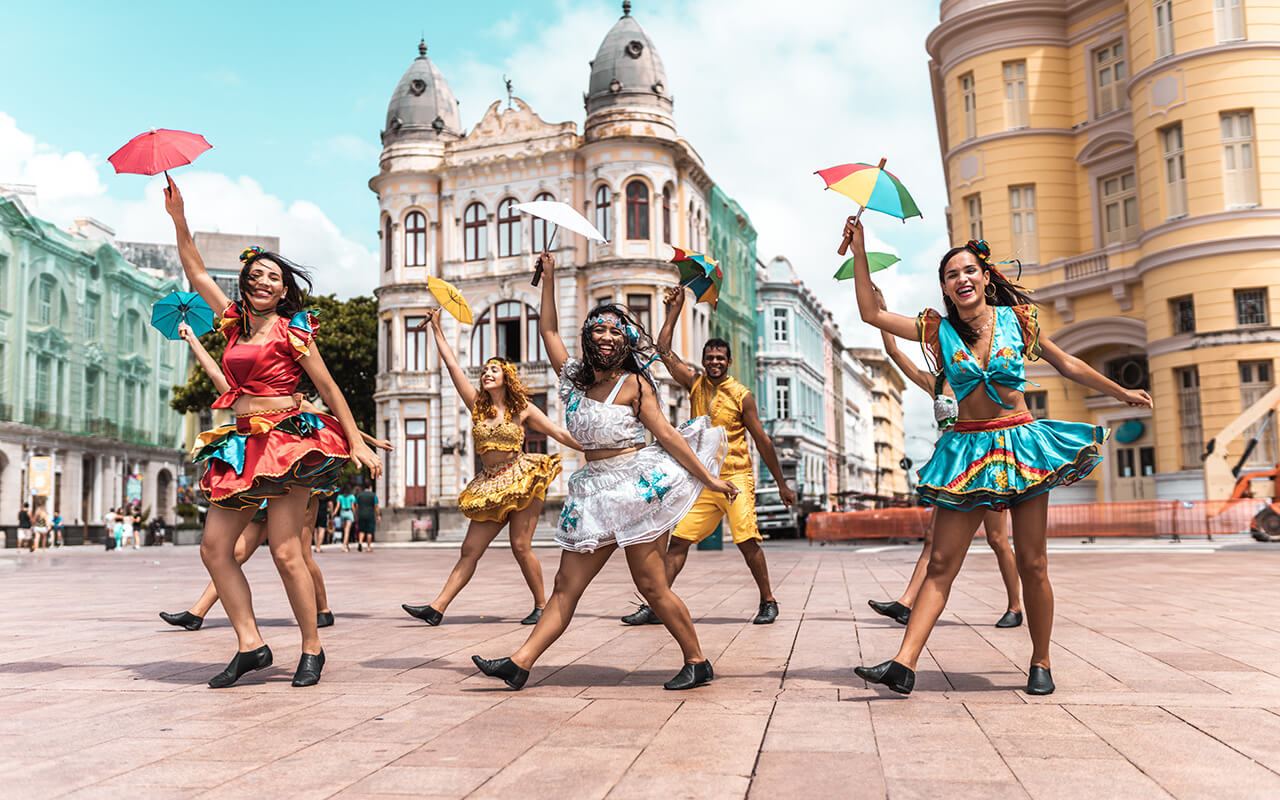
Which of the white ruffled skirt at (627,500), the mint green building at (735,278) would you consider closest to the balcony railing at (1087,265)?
the mint green building at (735,278)

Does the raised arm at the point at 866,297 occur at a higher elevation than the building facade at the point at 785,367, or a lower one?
lower

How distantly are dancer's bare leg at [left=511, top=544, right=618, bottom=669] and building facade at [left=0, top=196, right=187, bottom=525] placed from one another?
151 ft

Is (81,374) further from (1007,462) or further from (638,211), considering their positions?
(1007,462)

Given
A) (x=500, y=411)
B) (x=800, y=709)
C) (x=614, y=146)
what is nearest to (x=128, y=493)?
(x=614, y=146)

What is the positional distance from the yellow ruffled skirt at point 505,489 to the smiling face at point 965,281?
3592 mm

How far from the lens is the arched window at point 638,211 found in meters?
39.5

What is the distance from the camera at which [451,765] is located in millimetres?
3814

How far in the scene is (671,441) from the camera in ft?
18.0

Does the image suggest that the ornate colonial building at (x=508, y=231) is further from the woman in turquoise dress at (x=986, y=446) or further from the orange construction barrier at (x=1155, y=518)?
the woman in turquoise dress at (x=986, y=446)

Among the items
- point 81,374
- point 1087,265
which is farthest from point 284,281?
point 81,374

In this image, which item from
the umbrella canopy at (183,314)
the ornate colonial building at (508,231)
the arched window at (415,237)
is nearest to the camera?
the umbrella canopy at (183,314)

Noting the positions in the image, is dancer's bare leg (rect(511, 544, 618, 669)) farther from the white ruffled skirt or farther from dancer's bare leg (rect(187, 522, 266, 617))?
dancer's bare leg (rect(187, 522, 266, 617))

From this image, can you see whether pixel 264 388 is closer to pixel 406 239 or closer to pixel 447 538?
pixel 447 538

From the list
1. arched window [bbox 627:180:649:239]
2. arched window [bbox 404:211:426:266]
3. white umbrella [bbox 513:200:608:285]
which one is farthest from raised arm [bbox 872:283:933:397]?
arched window [bbox 404:211:426:266]
